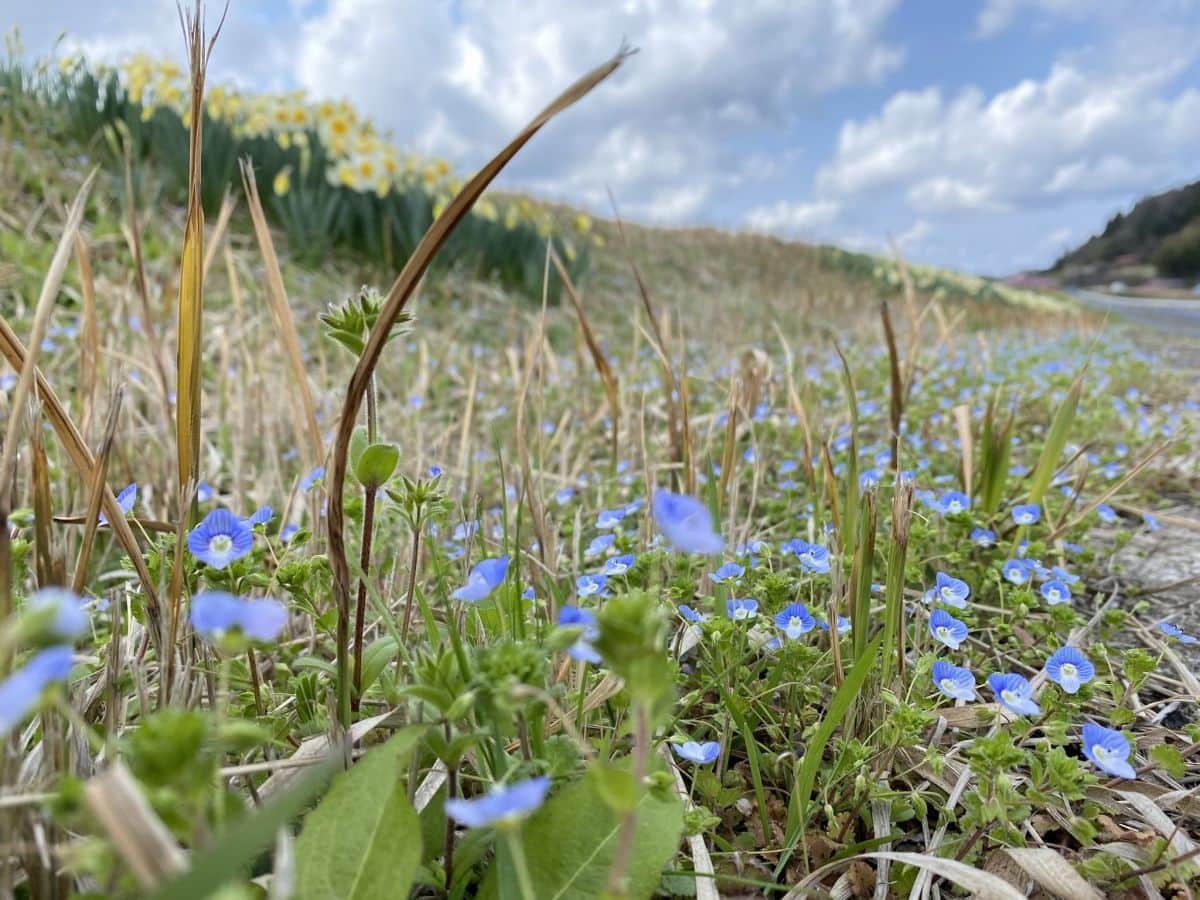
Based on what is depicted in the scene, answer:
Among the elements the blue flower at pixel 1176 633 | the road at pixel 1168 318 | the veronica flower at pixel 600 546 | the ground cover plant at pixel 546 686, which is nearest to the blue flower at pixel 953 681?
the ground cover plant at pixel 546 686

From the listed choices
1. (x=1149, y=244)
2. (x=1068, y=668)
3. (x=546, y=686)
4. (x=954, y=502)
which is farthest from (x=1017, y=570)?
(x=1149, y=244)

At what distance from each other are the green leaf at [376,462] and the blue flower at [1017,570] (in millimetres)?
1253

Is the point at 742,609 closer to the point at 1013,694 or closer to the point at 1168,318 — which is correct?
the point at 1013,694

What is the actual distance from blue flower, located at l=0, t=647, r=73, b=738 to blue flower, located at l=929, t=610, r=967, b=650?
3.68 feet

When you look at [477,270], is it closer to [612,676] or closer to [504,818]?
[612,676]

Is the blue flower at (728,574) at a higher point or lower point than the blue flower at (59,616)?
lower

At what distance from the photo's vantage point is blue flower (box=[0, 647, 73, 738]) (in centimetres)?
39

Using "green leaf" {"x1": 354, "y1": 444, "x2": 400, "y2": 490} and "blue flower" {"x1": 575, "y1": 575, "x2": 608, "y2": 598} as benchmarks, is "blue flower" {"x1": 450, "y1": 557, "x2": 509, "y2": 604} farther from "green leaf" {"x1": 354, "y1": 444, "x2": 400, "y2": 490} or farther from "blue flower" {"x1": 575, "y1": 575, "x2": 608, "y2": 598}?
"blue flower" {"x1": 575, "y1": 575, "x2": 608, "y2": 598}

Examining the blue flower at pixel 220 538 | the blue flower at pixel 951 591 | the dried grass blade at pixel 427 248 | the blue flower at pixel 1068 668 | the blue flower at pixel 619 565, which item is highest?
the dried grass blade at pixel 427 248

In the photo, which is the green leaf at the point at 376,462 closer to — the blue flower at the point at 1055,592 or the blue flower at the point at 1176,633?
the blue flower at the point at 1055,592

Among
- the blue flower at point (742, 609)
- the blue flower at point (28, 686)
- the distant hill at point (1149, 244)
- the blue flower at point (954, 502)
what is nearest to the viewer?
the blue flower at point (28, 686)

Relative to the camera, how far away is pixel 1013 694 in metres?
1.04

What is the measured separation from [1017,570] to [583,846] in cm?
114

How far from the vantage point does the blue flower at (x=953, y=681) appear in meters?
1.16
